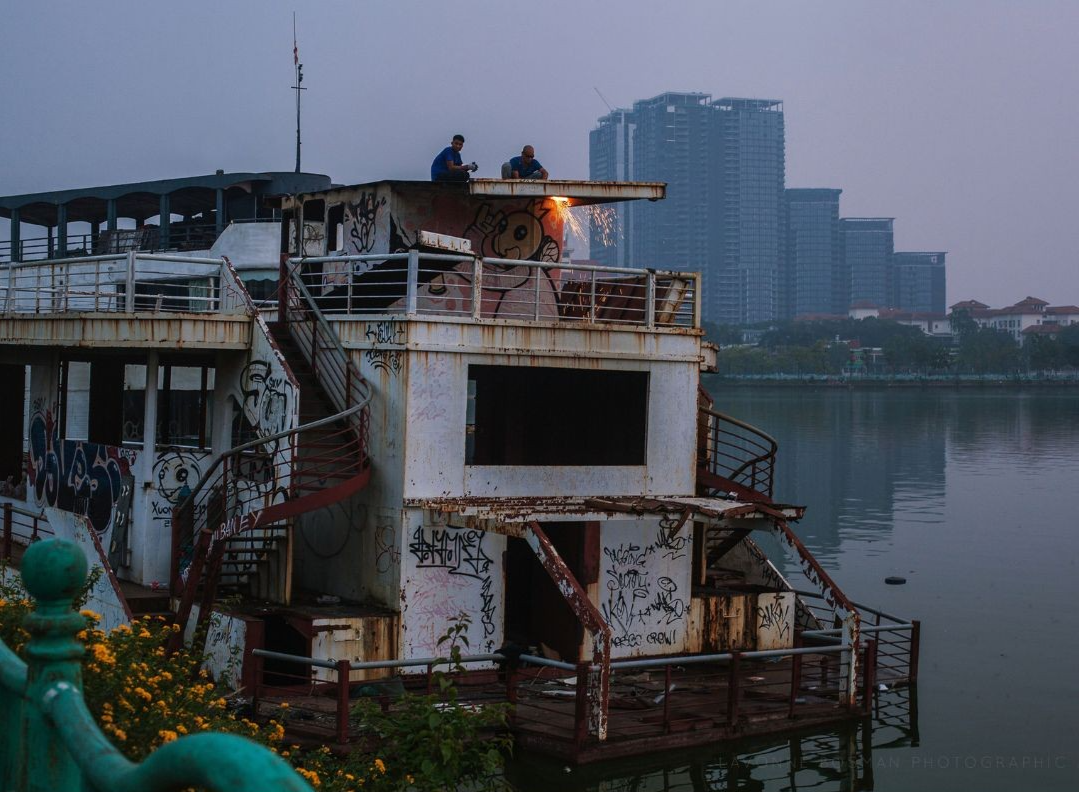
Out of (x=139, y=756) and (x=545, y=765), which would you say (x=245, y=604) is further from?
(x=139, y=756)

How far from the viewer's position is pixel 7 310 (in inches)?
931

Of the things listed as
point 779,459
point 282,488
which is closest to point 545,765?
point 282,488

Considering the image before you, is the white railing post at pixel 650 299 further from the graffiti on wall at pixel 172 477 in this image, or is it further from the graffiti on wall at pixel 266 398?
the graffiti on wall at pixel 172 477

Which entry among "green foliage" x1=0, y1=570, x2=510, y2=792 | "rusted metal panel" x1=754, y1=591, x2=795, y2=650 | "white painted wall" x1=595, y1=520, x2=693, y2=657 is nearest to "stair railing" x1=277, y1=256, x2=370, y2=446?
"white painted wall" x1=595, y1=520, x2=693, y2=657

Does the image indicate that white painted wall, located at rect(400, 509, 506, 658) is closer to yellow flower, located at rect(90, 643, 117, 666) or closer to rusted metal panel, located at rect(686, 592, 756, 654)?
rusted metal panel, located at rect(686, 592, 756, 654)

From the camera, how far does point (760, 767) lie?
18781 millimetres

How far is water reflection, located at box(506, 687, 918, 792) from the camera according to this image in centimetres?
1678

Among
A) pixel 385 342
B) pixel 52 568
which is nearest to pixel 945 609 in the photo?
pixel 385 342

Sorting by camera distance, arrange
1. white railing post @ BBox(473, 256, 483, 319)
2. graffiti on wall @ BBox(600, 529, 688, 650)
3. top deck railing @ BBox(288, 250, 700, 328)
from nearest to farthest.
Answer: white railing post @ BBox(473, 256, 483, 319) → graffiti on wall @ BBox(600, 529, 688, 650) → top deck railing @ BBox(288, 250, 700, 328)

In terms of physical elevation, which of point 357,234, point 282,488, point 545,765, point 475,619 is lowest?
point 545,765

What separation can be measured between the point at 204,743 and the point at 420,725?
363 inches

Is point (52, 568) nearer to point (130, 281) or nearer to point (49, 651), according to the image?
point (49, 651)

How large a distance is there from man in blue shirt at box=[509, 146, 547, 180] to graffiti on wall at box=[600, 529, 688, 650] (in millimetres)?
6787

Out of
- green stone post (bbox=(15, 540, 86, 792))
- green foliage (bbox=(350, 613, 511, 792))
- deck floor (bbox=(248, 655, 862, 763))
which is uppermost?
green stone post (bbox=(15, 540, 86, 792))
